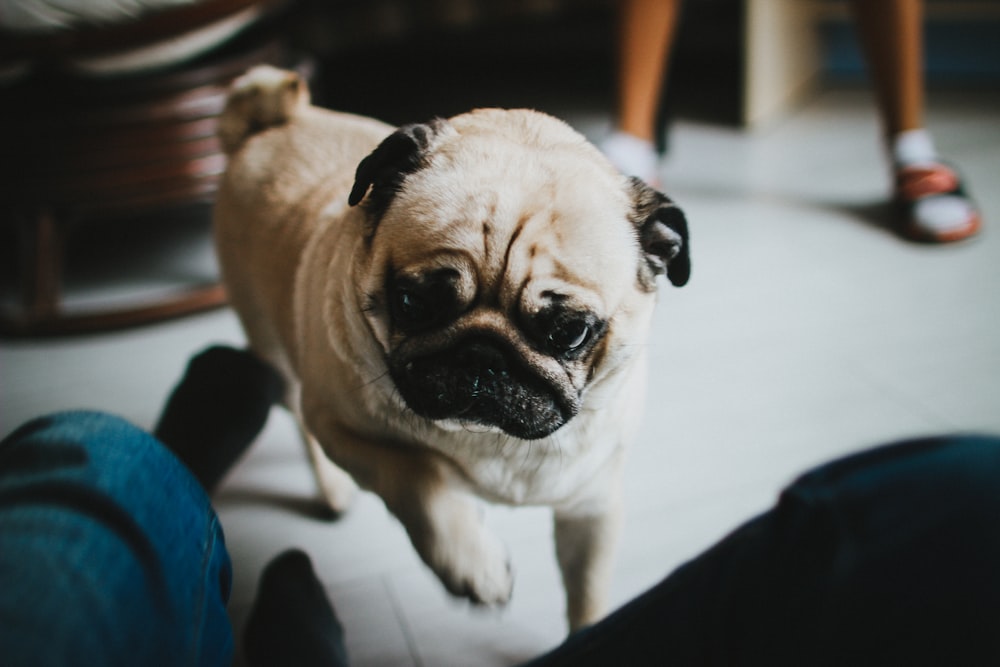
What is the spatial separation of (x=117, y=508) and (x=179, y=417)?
35 cm

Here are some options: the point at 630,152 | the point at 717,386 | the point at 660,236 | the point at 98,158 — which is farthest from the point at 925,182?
the point at 98,158

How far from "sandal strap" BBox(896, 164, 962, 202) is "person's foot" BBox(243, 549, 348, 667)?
151cm

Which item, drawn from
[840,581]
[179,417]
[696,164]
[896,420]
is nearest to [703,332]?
[896,420]

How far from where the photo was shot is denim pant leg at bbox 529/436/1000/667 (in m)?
0.37

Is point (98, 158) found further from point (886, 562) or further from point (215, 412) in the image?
point (886, 562)

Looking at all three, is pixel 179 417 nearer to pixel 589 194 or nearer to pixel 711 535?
pixel 589 194

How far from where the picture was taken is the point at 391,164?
0.64 meters

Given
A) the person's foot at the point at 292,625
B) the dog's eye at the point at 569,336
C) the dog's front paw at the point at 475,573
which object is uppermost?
the dog's eye at the point at 569,336

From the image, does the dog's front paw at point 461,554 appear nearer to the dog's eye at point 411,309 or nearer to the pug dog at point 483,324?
the pug dog at point 483,324

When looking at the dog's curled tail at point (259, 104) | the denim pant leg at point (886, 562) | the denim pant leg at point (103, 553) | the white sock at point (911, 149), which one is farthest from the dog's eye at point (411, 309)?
the white sock at point (911, 149)

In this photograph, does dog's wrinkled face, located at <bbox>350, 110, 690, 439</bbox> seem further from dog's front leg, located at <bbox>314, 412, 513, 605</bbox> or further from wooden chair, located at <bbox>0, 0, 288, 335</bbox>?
wooden chair, located at <bbox>0, 0, 288, 335</bbox>

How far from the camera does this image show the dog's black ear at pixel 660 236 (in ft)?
2.14

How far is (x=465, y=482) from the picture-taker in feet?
2.30

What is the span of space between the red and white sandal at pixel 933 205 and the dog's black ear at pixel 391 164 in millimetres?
1383
